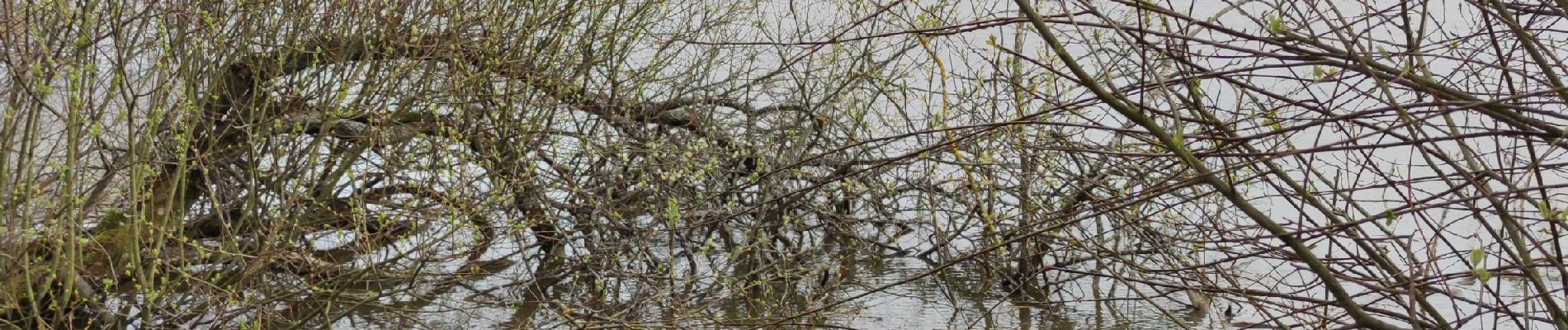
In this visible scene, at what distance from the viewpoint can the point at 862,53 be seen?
26.9 feet

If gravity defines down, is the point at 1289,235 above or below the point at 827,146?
below

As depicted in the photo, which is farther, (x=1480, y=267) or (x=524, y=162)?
(x=524, y=162)

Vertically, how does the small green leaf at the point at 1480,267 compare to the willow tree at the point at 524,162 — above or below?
below

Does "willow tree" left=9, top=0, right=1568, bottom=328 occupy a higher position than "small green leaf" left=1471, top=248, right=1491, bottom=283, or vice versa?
"willow tree" left=9, top=0, right=1568, bottom=328

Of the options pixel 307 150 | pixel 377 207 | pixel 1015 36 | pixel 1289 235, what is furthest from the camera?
pixel 1015 36

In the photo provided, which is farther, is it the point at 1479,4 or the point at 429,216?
the point at 429,216

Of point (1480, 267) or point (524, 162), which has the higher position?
point (524, 162)

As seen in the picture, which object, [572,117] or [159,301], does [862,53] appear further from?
[159,301]

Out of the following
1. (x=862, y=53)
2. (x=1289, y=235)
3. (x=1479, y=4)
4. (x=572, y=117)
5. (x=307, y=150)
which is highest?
(x=862, y=53)

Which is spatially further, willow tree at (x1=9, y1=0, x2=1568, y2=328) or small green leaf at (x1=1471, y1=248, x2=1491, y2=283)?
willow tree at (x1=9, y1=0, x2=1568, y2=328)

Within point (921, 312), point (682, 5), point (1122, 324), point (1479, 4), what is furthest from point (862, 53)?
point (1479, 4)

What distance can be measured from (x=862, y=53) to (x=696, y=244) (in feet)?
5.12

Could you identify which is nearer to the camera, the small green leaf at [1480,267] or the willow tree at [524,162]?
the small green leaf at [1480,267]

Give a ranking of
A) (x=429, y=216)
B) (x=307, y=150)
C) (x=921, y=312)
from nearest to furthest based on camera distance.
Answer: (x=429, y=216), (x=307, y=150), (x=921, y=312)
